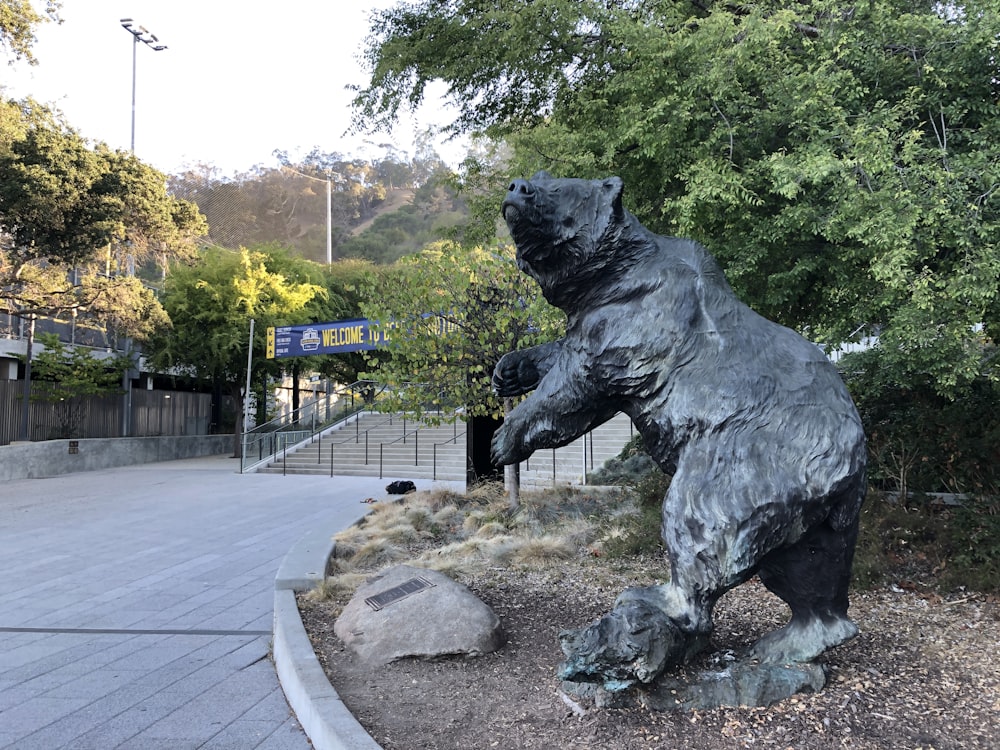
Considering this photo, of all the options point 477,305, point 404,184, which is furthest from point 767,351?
point 404,184

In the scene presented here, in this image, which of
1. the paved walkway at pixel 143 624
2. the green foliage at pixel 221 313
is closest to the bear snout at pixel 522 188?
the paved walkway at pixel 143 624

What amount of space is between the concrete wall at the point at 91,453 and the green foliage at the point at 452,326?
12168mm

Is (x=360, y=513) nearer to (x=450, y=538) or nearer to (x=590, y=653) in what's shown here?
(x=450, y=538)

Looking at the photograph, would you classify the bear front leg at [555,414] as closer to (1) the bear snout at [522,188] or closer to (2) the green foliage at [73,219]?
(1) the bear snout at [522,188]

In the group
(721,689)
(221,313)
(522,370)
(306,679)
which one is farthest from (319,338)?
(721,689)

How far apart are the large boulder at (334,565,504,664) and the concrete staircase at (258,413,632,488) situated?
899 centimetres

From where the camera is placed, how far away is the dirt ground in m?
2.34

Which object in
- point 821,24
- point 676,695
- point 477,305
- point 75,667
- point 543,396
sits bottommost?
point 75,667

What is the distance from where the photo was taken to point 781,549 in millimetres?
2309

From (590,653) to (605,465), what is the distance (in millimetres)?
9145

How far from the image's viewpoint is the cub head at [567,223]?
236 centimetres

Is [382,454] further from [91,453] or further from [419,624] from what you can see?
[419,624]

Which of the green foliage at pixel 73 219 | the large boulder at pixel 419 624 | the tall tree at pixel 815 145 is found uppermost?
the green foliage at pixel 73 219

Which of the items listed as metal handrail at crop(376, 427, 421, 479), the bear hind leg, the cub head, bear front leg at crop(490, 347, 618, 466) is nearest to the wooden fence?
metal handrail at crop(376, 427, 421, 479)
